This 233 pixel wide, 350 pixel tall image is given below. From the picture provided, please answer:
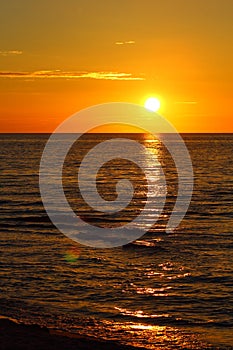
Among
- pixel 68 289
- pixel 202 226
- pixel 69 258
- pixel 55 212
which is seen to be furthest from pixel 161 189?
pixel 68 289

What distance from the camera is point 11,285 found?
69.0ft

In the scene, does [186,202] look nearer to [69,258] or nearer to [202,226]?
[202,226]

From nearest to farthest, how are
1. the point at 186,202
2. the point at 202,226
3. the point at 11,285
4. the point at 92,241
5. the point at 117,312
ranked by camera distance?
the point at 117,312 → the point at 11,285 → the point at 92,241 → the point at 202,226 → the point at 186,202

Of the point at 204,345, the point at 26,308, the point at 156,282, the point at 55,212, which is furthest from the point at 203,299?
the point at 55,212

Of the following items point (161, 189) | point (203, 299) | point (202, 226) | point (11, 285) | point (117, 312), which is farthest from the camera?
point (161, 189)

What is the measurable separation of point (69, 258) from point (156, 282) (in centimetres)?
Answer: 525

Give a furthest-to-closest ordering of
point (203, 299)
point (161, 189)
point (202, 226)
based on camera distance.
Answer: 1. point (161, 189)
2. point (202, 226)
3. point (203, 299)

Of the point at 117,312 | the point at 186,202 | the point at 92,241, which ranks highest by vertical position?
the point at 186,202

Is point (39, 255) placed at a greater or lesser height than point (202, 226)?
lesser

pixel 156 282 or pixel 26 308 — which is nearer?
pixel 26 308

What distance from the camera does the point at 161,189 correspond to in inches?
2343

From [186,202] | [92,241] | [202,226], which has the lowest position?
[92,241]

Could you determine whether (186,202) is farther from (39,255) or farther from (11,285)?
(11,285)

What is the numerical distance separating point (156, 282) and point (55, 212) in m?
20.5
